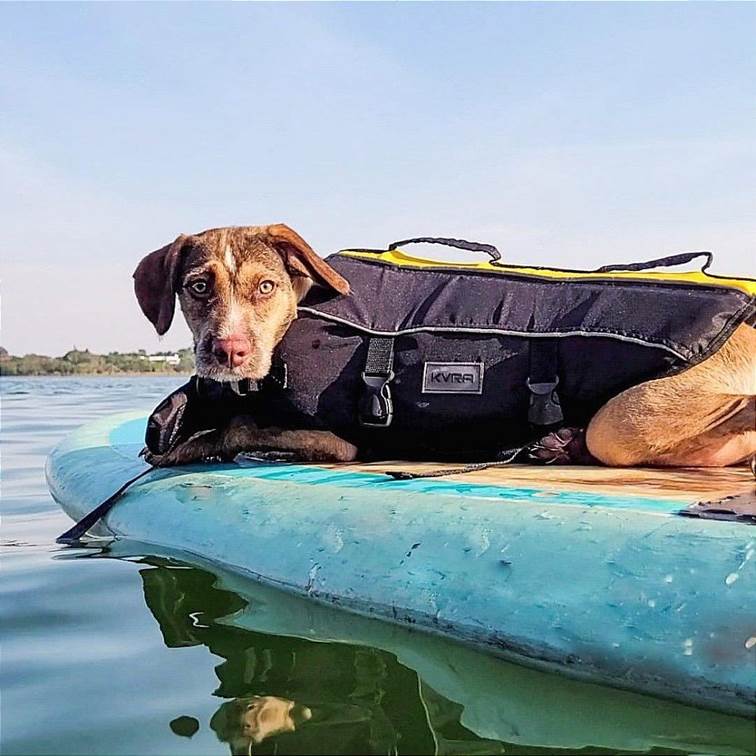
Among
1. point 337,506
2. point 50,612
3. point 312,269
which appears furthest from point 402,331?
point 50,612

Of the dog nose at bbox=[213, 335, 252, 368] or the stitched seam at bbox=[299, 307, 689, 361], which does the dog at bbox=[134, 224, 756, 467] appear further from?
the stitched seam at bbox=[299, 307, 689, 361]

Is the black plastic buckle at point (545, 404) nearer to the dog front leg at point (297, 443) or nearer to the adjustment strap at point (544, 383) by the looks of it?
the adjustment strap at point (544, 383)

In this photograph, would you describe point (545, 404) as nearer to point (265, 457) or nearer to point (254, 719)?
point (265, 457)

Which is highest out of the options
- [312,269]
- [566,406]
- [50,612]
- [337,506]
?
[312,269]

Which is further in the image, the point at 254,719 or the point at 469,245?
the point at 469,245

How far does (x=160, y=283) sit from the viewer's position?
4.71 meters

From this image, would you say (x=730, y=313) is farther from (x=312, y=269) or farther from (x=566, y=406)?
(x=312, y=269)

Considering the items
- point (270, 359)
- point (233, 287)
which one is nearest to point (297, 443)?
point (270, 359)

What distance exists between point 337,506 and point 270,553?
0.32 m

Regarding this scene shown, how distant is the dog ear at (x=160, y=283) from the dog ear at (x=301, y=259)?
47cm

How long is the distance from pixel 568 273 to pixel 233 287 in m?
1.58

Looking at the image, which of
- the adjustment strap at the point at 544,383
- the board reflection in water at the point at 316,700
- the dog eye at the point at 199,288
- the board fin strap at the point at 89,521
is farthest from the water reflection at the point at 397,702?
the dog eye at the point at 199,288

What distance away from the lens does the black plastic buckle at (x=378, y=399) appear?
4.21m

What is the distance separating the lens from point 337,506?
11.3 ft
